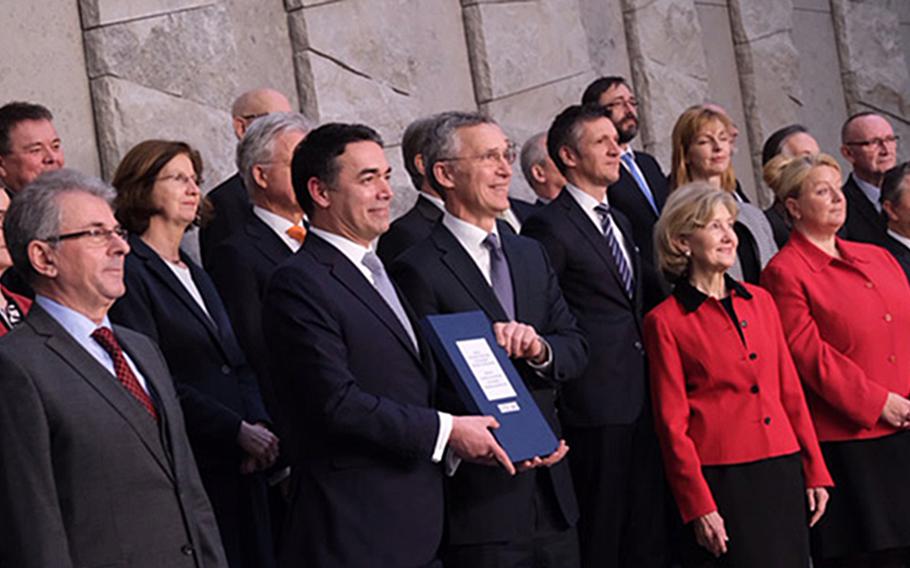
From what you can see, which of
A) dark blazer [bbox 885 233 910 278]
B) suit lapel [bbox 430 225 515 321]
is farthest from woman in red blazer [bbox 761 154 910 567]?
suit lapel [bbox 430 225 515 321]

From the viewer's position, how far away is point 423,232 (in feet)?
18.5

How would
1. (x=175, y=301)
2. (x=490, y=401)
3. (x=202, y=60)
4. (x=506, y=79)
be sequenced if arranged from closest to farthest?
(x=490, y=401) < (x=175, y=301) < (x=202, y=60) < (x=506, y=79)

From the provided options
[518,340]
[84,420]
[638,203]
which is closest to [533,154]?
[638,203]

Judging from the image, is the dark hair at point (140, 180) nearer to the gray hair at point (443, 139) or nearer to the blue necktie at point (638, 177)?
the gray hair at point (443, 139)

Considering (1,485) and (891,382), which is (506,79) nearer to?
(891,382)

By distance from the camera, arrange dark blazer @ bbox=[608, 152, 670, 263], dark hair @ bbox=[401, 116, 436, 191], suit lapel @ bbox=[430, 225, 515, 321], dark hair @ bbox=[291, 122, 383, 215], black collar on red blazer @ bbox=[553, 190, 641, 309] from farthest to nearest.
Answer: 1. dark blazer @ bbox=[608, 152, 670, 263]
2. dark hair @ bbox=[401, 116, 436, 191]
3. black collar on red blazer @ bbox=[553, 190, 641, 309]
4. suit lapel @ bbox=[430, 225, 515, 321]
5. dark hair @ bbox=[291, 122, 383, 215]

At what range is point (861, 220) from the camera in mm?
6852

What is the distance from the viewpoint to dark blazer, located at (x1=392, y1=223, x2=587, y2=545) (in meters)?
4.29

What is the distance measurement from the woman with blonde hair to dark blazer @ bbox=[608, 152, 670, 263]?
118 millimetres

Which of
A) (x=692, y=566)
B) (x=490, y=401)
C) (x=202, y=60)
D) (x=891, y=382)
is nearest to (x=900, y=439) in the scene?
(x=891, y=382)

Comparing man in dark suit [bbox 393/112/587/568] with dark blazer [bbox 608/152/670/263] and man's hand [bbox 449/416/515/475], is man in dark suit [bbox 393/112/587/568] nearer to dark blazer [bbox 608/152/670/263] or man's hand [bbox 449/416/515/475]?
man's hand [bbox 449/416/515/475]

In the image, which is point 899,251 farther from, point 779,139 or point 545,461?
point 545,461

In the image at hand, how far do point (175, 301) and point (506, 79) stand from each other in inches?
142

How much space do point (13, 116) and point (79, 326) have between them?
1837mm
